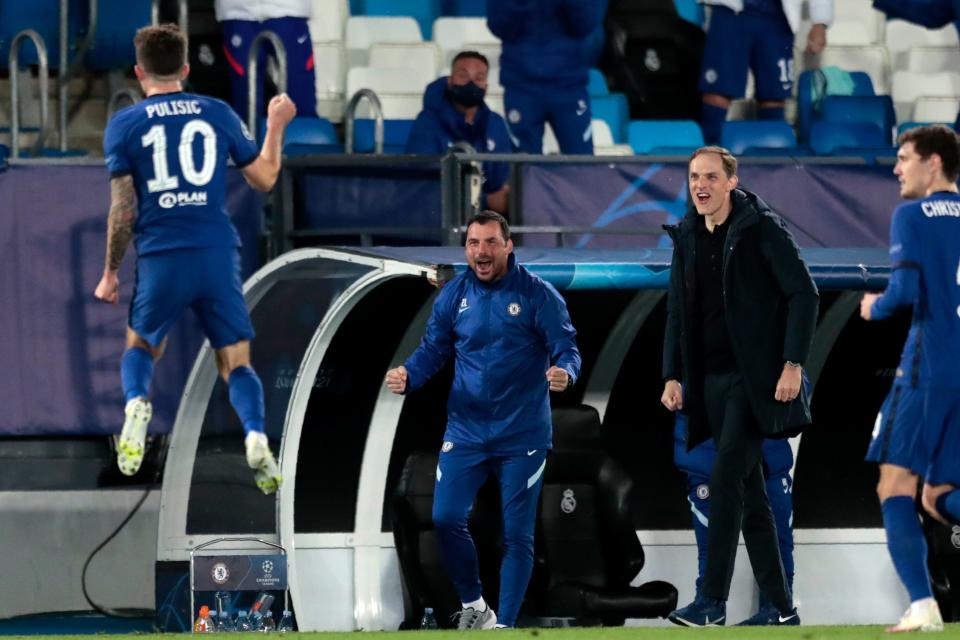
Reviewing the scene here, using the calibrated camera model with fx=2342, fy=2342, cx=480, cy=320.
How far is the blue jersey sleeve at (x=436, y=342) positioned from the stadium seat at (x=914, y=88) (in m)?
7.58

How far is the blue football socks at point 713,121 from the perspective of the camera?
15.7m

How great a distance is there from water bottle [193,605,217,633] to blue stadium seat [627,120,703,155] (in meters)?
5.34

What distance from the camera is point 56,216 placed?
1215 cm

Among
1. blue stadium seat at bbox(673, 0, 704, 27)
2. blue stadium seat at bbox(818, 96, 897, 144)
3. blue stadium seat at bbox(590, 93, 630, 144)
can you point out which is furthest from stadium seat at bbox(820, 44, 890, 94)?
blue stadium seat at bbox(590, 93, 630, 144)

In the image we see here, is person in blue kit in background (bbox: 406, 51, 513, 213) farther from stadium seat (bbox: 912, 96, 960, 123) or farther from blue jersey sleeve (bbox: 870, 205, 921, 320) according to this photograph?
blue jersey sleeve (bbox: 870, 205, 921, 320)

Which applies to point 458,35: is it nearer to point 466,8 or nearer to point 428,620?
point 466,8

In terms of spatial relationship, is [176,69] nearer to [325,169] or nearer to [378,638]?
[378,638]

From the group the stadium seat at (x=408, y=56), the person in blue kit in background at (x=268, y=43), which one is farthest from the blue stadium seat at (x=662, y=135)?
the person in blue kit in background at (x=268, y=43)

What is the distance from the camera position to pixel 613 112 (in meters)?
16.0

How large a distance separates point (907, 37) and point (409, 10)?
12.6ft

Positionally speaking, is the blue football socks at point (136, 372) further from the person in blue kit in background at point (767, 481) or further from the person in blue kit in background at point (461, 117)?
the person in blue kit in background at point (461, 117)

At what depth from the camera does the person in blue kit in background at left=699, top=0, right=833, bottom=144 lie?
1552 centimetres

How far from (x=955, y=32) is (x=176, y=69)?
35.3 ft

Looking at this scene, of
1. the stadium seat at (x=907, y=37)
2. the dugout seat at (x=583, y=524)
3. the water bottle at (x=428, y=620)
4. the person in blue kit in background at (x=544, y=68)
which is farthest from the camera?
the stadium seat at (x=907, y=37)
